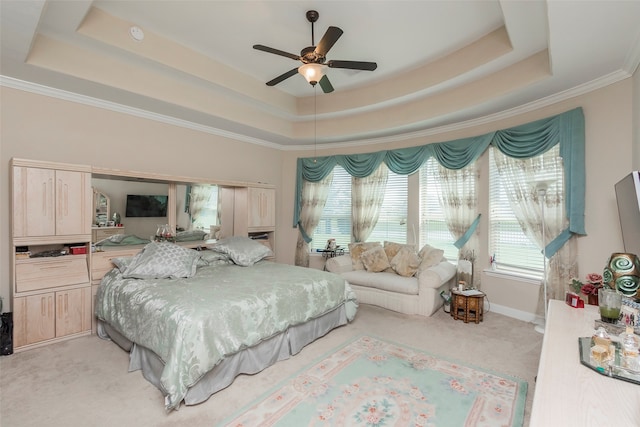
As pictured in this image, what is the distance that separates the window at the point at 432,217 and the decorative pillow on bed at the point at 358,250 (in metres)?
0.81

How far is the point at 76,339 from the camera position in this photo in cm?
297

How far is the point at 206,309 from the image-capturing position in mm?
2164

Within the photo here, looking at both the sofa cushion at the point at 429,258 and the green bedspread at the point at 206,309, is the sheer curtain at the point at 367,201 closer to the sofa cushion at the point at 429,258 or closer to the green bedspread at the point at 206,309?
the sofa cushion at the point at 429,258

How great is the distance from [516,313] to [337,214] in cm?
310

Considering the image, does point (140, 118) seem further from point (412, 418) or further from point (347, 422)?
point (412, 418)

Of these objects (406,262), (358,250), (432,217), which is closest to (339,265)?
(358,250)

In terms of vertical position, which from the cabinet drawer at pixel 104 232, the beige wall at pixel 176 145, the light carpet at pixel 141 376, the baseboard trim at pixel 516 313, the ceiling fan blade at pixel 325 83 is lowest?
the light carpet at pixel 141 376

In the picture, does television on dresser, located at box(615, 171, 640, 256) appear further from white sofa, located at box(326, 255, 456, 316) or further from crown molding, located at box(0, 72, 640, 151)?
white sofa, located at box(326, 255, 456, 316)

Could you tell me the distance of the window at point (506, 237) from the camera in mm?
3633

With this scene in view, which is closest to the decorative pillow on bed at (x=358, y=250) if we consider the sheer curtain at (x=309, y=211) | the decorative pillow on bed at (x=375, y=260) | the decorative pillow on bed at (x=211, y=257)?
the decorative pillow on bed at (x=375, y=260)

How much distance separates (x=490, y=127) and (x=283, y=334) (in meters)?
3.79

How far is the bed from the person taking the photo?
202cm

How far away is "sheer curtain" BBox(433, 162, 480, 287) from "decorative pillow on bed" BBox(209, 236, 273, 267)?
2.76m

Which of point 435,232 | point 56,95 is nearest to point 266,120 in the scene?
point 56,95
